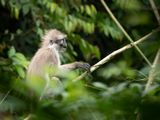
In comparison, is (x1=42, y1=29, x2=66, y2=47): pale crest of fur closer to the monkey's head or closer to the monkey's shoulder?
the monkey's head

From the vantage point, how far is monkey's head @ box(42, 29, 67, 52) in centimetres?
Answer: 660

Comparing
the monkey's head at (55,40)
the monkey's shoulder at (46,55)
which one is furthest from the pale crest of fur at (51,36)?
the monkey's shoulder at (46,55)

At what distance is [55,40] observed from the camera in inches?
266

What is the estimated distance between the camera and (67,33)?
6.84m

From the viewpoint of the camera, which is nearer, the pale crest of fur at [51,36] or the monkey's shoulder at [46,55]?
the monkey's shoulder at [46,55]

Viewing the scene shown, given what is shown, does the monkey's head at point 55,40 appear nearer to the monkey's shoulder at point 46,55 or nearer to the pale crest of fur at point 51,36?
the pale crest of fur at point 51,36

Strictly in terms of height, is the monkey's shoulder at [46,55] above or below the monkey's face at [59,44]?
below

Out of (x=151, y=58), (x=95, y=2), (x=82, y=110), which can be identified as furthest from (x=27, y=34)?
(x=82, y=110)

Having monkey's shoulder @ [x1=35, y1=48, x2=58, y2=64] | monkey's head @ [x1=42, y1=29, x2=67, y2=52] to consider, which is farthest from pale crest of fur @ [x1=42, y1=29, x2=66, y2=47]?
monkey's shoulder @ [x1=35, y1=48, x2=58, y2=64]

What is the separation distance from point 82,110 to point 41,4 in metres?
6.32

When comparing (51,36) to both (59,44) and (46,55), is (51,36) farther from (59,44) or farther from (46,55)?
(46,55)

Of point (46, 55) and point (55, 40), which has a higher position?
point (55, 40)

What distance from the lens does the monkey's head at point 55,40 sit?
260 inches

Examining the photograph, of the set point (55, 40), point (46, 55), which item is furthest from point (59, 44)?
point (46, 55)
